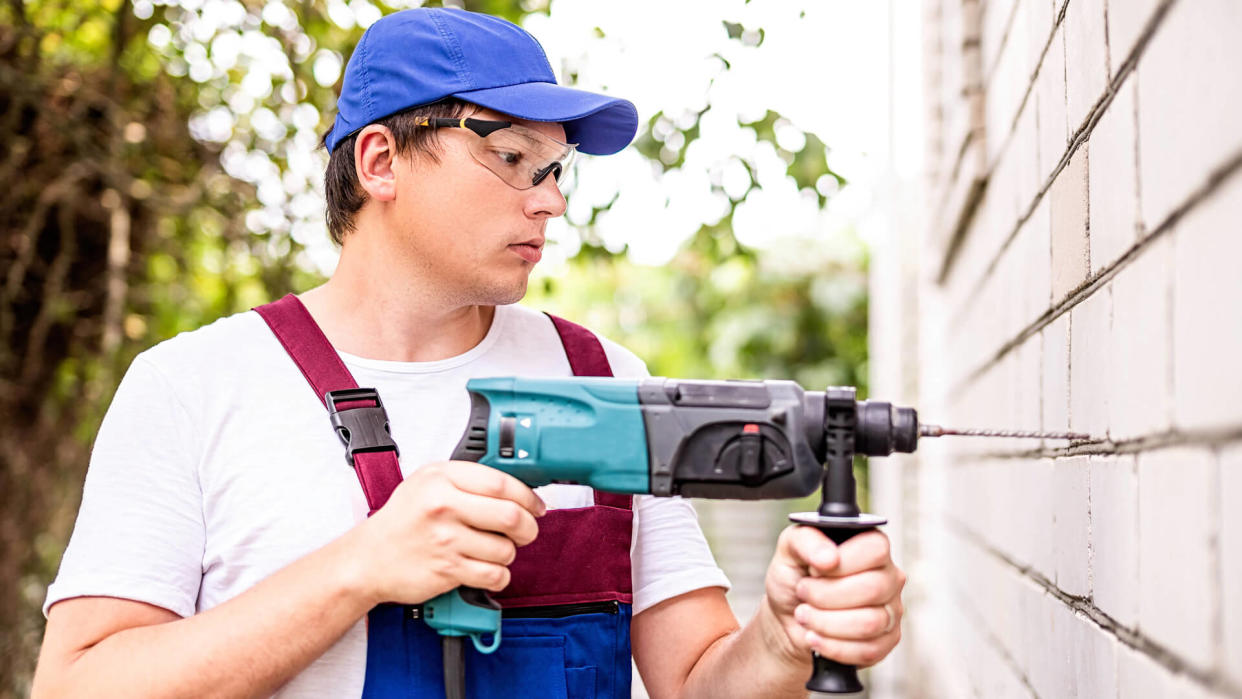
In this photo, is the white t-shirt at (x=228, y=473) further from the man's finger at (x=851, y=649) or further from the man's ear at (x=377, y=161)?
the man's finger at (x=851, y=649)

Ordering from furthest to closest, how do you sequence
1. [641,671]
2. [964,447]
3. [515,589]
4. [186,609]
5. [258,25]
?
1. [258,25]
2. [964,447]
3. [641,671]
4. [515,589]
5. [186,609]

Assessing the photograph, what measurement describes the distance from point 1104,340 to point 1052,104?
54 cm

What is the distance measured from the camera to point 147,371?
1.75 meters

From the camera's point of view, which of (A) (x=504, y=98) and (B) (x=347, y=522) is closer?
(B) (x=347, y=522)

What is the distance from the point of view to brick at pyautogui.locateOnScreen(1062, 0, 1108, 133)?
132cm

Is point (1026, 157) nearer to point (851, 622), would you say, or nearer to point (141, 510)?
point (851, 622)

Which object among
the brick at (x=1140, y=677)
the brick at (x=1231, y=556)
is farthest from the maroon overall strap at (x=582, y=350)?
the brick at (x=1231, y=556)

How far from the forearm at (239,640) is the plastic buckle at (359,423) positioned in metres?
0.20

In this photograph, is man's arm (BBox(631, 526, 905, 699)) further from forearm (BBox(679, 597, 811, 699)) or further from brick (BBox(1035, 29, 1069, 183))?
brick (BBox(1035, 29, 1069, 183))

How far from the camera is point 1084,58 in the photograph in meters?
1.43

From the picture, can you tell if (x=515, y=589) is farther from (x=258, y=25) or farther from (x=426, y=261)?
(x=258, y=25)

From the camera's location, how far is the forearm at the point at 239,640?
5.12 ft

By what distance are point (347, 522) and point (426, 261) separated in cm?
46

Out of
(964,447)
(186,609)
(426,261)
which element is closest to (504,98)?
(426,261)
